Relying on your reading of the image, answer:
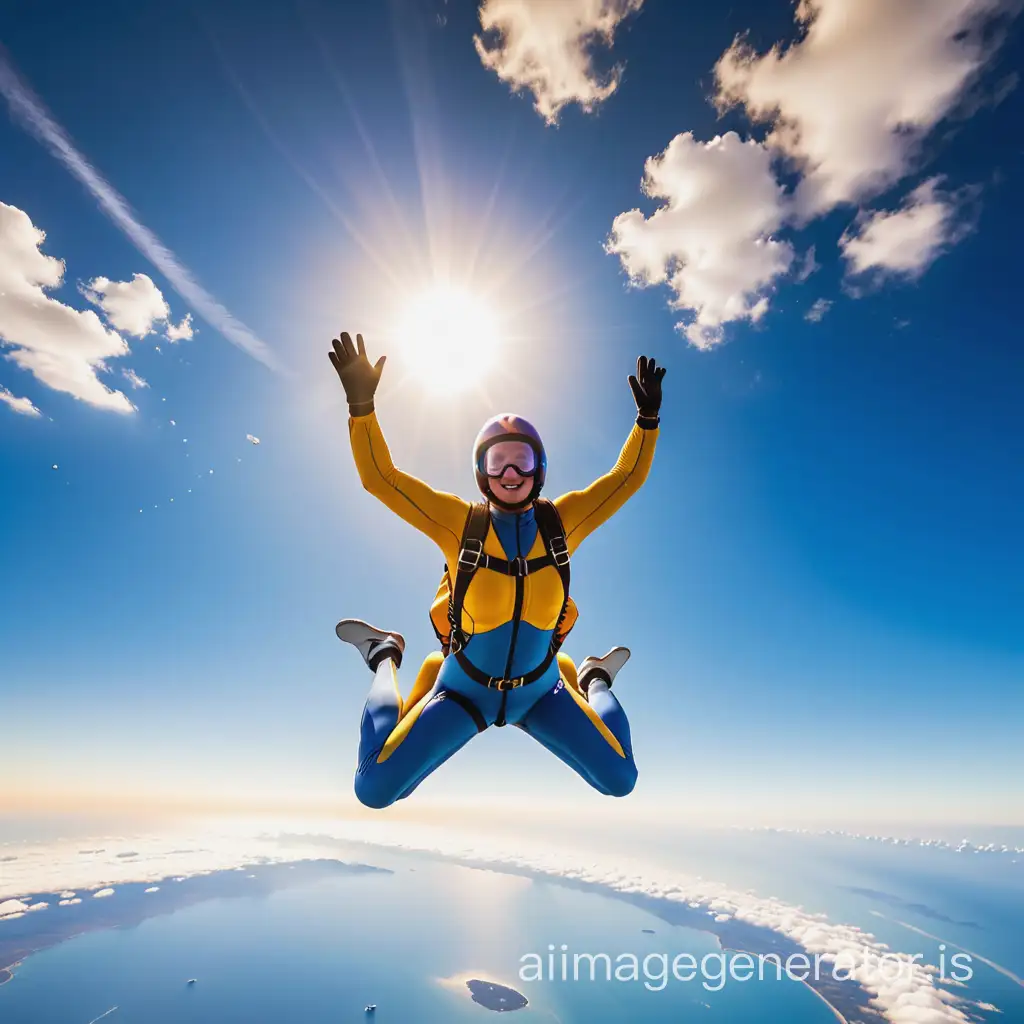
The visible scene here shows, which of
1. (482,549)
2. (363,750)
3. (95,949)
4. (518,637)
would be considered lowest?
(95,949)

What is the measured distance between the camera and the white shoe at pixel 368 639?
467cm

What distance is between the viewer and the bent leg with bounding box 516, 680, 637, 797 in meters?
3.85

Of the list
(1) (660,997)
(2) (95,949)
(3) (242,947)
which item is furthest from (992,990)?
(2) (95,949)

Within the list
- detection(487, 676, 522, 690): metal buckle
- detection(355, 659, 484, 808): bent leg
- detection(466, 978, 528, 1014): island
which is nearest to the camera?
detection(355, 659, 484, 808): bent leg

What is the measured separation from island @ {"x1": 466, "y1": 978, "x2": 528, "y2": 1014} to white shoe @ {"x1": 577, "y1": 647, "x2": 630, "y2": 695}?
133838 mm

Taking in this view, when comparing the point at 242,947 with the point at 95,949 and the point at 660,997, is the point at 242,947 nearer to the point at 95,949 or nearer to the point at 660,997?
the point at 95,949

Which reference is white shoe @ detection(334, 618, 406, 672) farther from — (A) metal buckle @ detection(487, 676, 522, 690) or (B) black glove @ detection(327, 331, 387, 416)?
(B) black glove @ detection(327, 331, 387, 416)

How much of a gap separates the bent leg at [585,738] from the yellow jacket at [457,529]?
0.63m

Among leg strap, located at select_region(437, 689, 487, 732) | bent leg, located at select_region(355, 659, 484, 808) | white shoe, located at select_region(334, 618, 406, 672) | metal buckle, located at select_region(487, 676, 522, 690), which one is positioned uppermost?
white shoe, located at select_region(334, 618, 406, 672)

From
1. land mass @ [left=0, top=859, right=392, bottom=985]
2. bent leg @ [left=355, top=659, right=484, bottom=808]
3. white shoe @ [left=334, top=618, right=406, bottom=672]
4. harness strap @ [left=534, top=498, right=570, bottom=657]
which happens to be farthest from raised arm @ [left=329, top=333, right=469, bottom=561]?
land mass @ [left=0, top=859, right=392, bottom=985]

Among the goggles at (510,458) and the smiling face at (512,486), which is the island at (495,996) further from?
the goggles at (510,458)

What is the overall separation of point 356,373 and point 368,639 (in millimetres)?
2656

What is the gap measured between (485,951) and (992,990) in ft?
414

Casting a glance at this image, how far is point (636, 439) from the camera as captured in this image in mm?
4199
